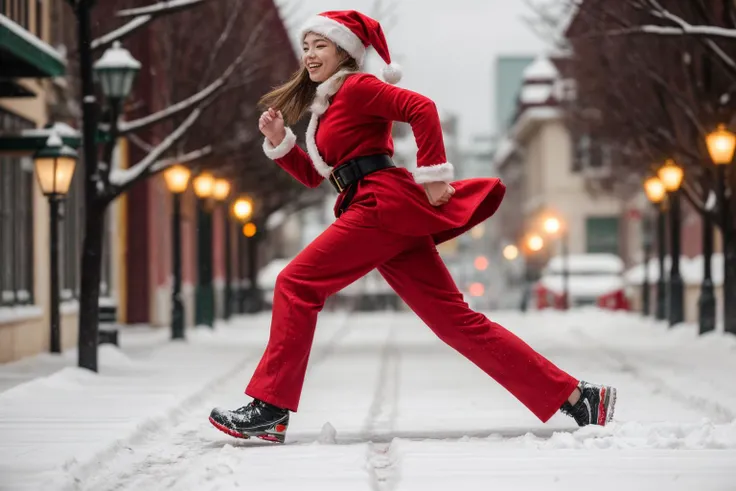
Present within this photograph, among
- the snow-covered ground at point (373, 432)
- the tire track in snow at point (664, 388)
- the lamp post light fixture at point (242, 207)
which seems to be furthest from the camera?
the lamp post light fixture at point (242, 207)

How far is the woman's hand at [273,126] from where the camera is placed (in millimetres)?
7016

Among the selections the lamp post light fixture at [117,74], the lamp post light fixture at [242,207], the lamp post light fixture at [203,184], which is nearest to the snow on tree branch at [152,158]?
the lamp post light fixture at [117,74]

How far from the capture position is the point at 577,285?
4216 cm

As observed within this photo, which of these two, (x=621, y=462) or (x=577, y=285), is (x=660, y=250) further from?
(x=621, y=462)

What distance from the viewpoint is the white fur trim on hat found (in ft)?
22.2

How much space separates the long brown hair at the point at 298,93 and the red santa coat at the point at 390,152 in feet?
0.25

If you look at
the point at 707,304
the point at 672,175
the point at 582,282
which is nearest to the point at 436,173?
the point at 707,304

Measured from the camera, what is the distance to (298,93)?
697cm

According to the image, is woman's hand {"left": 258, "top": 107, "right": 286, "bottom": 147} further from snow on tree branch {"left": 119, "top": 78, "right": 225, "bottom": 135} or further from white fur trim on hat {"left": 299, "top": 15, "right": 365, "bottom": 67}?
snow on tree branch {"left": 119, "top": 78, "right": 225, "bottom": 135}

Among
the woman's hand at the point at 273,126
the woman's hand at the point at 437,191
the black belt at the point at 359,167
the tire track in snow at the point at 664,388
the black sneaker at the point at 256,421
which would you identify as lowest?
the tire track in snow at the point at 664,388

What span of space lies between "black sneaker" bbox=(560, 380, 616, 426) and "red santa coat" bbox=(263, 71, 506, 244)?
3.17 feet

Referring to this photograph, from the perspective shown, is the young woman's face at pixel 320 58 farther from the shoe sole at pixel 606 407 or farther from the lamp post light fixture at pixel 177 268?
the lamp post light fixture at pixel 177 268

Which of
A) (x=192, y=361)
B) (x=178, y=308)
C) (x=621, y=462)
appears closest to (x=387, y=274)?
(x=621, y=462)

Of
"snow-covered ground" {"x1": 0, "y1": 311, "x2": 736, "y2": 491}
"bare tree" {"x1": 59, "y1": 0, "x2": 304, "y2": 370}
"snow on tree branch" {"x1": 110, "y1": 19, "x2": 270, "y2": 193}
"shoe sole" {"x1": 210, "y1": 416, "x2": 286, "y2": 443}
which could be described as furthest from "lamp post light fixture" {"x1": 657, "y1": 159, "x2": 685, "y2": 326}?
"shoe sole" {"x1": 210, "y1": 416, "x2": 286, "y2": 443}
